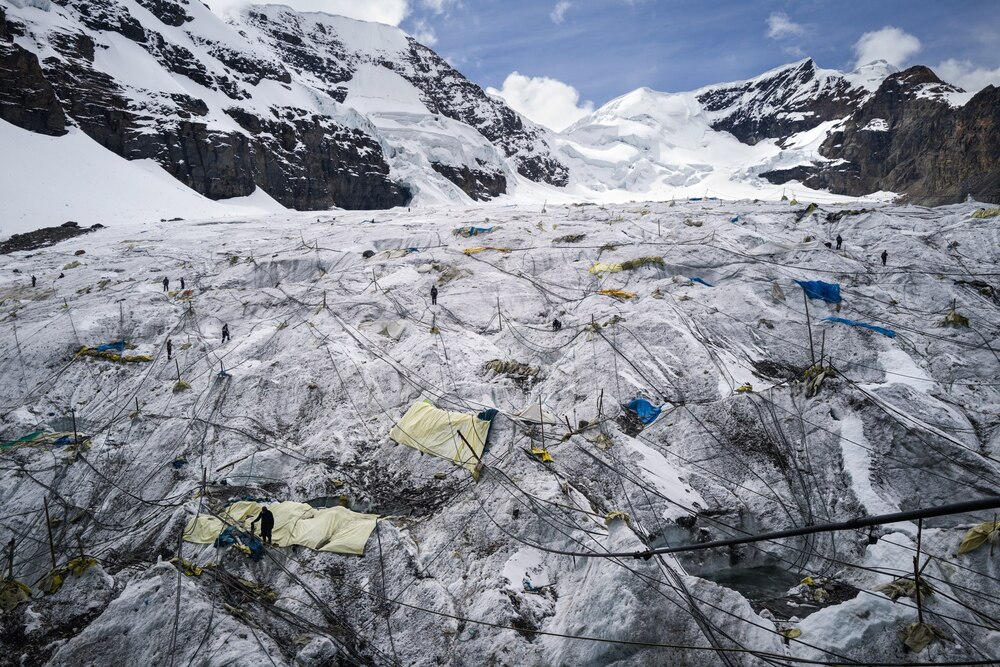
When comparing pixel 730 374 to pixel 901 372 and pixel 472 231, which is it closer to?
pixel 901 372

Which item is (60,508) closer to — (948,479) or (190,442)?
(190,442)

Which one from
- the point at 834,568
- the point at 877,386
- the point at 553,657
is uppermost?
the point at 877,386

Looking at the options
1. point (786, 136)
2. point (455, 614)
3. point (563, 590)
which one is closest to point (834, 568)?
point (563, 590)

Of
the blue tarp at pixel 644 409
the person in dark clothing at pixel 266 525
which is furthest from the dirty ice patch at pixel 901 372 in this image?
the person in dark clothing at pixel 266 525

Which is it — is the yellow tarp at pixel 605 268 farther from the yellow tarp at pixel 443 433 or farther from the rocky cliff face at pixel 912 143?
the rocky cliff face at pixel 912 143

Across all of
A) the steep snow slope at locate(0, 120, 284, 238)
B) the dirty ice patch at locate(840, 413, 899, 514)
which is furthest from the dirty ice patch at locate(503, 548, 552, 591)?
the steep snow slope at locate(0, 120, 284, 238)

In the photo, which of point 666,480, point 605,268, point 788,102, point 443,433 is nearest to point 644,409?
point 666,480

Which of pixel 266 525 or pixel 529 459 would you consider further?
pixel 529 459
